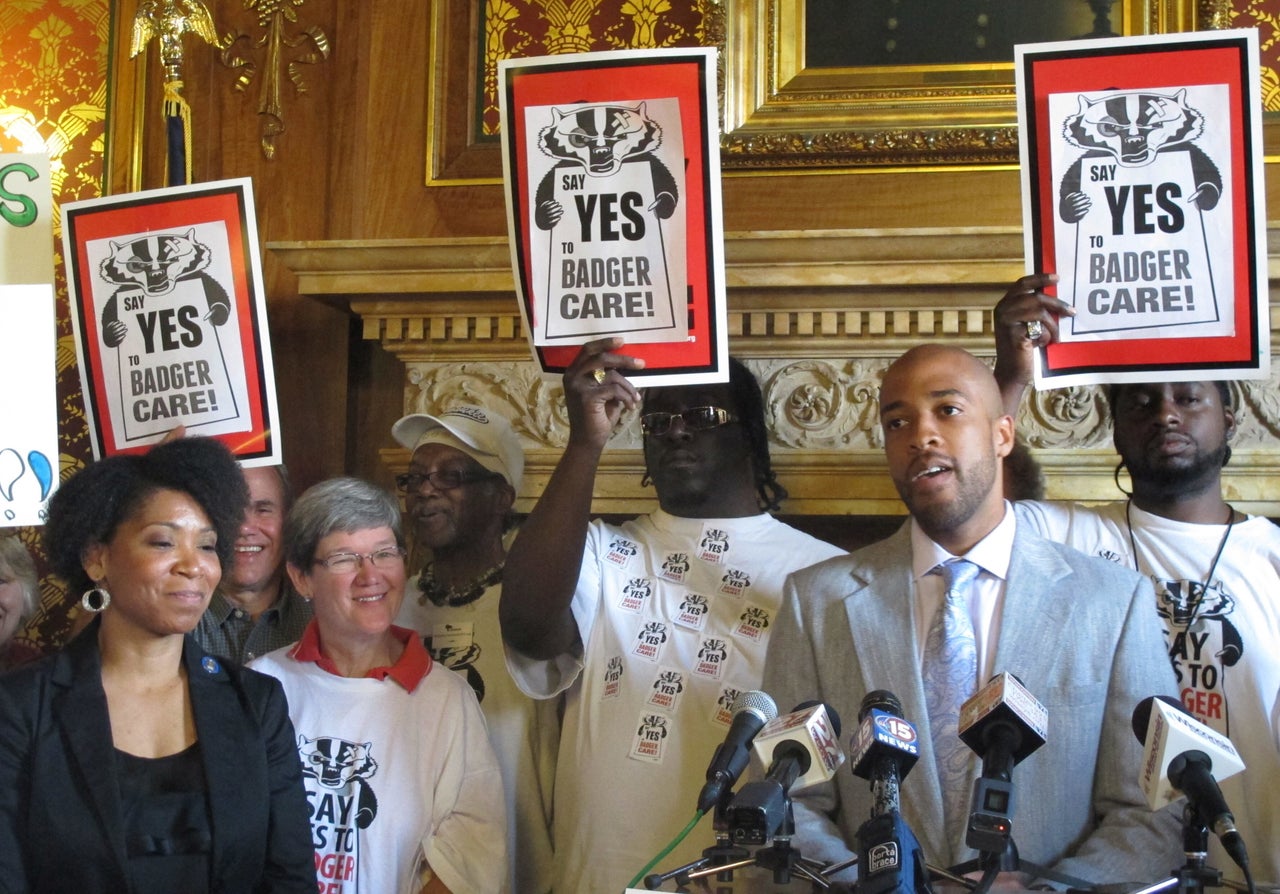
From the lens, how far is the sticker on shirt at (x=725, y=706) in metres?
2.85

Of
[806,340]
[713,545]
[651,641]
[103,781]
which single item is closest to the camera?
[103,781]

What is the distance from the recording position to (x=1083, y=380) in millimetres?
2703

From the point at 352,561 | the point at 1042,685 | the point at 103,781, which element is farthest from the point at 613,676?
the point at 103,781

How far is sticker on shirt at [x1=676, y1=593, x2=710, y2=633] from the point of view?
117 inches

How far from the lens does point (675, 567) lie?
9.95 feet

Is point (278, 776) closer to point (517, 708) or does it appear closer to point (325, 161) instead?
point (517, 708)

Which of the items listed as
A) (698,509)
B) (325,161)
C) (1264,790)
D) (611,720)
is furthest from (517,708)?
(325,161)

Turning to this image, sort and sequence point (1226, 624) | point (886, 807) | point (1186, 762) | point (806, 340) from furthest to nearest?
point (806, 340) < point (1226, 624) < point (1186, 762) < point (886, 807)

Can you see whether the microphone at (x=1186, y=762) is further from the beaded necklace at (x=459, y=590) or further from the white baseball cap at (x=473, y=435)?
the white baseball cap at (x=473, y=435)

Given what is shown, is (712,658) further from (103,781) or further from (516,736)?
(103,781)

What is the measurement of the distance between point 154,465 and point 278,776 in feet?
1.92

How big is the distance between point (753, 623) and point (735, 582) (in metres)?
0.09

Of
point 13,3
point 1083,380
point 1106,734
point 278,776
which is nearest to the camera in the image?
point 1106,734

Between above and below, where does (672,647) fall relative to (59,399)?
below
